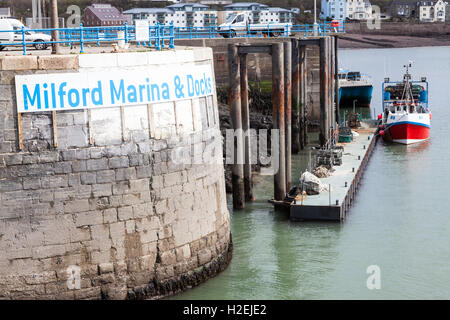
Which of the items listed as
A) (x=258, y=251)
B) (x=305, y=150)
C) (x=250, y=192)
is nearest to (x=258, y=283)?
(x=258, y=251)

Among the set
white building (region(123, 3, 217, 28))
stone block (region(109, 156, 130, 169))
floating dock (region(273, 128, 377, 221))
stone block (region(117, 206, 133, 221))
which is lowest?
floating dock (region(273, 128, 377, 221))

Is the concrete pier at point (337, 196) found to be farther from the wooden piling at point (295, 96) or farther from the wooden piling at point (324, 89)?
the wooden piling at point (295, 96)

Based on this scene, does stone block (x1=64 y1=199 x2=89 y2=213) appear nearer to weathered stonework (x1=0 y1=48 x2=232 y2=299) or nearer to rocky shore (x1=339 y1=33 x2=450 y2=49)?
weathered stonework (x1=0 y1=48 x2=232 y2=299)

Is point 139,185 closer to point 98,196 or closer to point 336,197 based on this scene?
point 98,196

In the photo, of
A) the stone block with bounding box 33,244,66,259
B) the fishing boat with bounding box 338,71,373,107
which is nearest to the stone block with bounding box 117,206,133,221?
the stone block with bounding box 33,244,66,259

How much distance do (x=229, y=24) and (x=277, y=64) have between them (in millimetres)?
23474

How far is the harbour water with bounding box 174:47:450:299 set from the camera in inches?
872

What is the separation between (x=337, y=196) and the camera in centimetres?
2950

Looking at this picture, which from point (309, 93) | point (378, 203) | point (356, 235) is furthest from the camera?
point (309, 93)

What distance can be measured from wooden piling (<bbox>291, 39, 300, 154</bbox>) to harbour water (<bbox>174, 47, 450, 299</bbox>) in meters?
3.83

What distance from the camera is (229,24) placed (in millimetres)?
52062

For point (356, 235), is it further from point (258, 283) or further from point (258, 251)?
Answer: point (258, 283)

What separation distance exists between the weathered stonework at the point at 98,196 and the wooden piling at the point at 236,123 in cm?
909

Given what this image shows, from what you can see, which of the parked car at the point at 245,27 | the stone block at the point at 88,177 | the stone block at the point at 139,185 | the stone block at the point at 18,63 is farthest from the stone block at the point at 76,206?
the parked car at the point at 245,27
